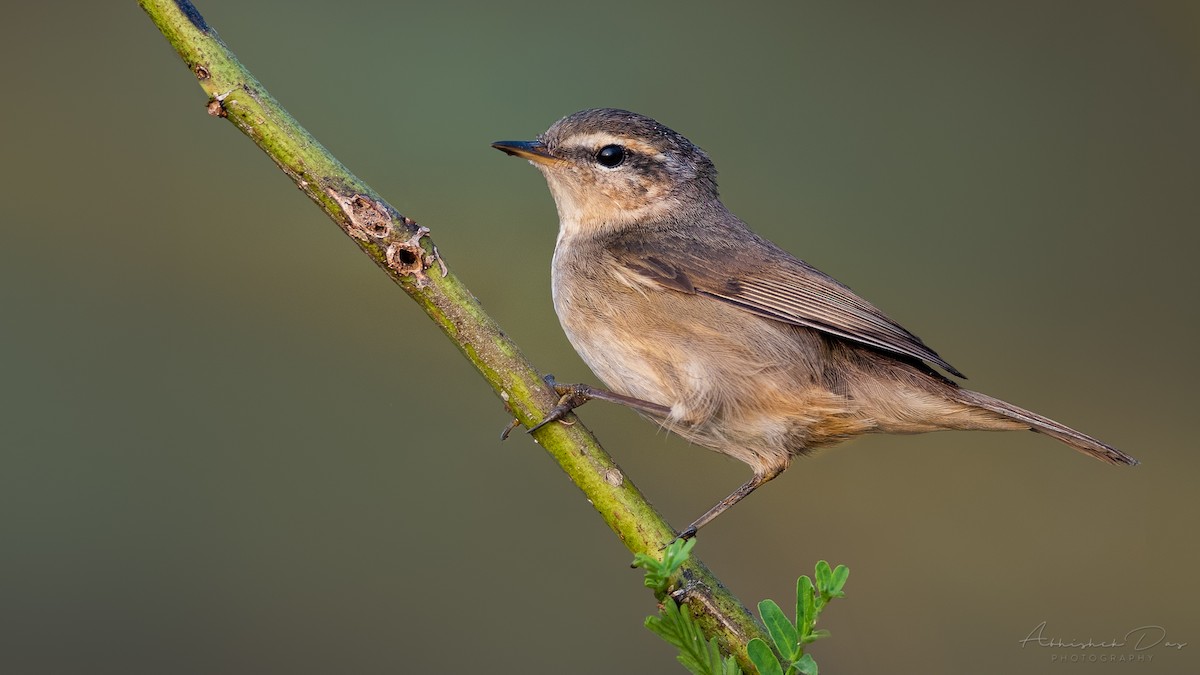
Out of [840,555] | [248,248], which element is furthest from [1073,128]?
[248,248]

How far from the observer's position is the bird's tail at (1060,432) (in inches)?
134

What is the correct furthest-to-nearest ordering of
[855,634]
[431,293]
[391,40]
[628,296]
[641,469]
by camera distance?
[391,40], [641,469], [855,634], [628,296], [431,293]

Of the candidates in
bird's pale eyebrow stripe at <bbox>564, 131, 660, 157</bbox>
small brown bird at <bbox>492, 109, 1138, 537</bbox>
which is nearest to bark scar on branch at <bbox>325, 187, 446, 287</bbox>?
small brown bird at <bbox>492, 109, 1138, 537</bbox>

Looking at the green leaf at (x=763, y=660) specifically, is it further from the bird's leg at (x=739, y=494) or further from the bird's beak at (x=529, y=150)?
the bird's beak at (x=529, y=150)

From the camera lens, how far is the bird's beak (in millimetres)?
4023

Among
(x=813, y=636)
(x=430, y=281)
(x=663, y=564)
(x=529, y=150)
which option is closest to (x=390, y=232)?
(x=430, y=281)

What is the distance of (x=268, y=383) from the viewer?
19.4ft

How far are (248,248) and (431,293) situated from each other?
3.71 meters

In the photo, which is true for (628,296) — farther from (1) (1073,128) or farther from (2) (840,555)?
(1) (1073,128)

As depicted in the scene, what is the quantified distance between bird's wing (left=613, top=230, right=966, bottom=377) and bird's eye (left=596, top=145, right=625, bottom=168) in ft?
1.41

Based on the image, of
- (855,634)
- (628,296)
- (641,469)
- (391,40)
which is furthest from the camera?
(391,40)

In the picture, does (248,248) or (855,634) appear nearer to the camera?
(855,634)
